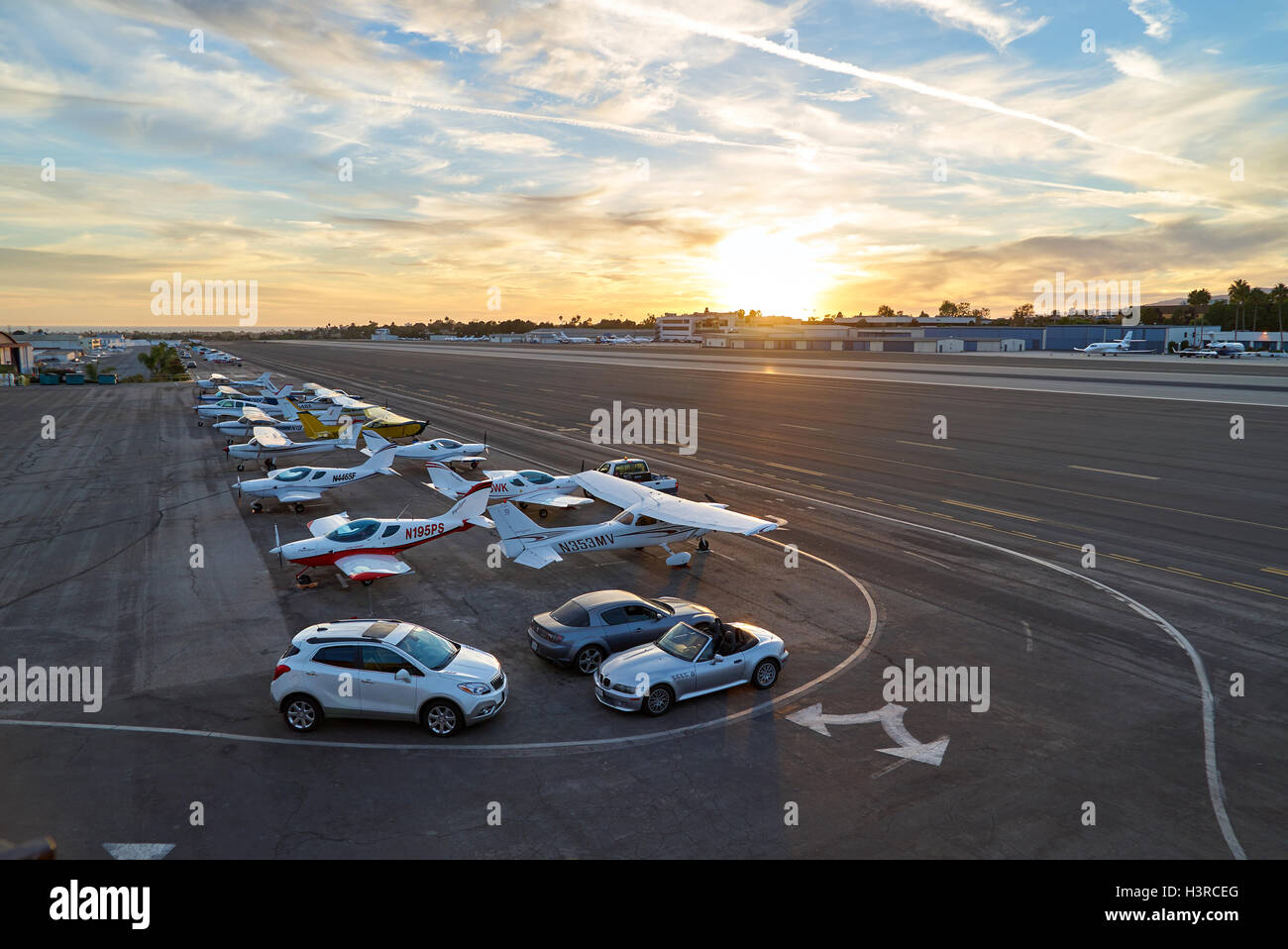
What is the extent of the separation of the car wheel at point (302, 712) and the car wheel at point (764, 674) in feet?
31.7

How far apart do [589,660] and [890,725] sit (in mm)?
7165

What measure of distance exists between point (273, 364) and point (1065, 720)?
6602 inches

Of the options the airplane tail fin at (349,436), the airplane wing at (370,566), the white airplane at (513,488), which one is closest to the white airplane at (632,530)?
the airplane wing at (370,566)

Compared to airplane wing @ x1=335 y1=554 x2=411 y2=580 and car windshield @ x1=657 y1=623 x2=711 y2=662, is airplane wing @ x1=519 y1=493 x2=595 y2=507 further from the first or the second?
car windshield @ x1=657 y1=623 x2=711 y2=662

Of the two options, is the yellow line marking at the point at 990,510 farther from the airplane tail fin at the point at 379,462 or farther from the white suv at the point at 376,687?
the airplane tail fin at the point at 379,462

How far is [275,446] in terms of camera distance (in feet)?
141

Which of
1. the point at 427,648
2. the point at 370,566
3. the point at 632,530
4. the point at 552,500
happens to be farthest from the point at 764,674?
the point at 552,500

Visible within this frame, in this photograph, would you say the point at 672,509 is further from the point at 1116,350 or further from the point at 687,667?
the point at 1116,350

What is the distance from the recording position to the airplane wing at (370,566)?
895 inches

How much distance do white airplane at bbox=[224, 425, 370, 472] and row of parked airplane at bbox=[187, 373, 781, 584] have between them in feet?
0.22

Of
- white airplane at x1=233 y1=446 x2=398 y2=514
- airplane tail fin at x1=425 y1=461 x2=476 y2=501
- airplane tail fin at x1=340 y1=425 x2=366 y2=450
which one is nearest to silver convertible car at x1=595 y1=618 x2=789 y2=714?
airplane tail fin at x1=425 y1=461 x2=476 y2=501
